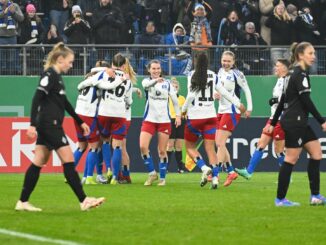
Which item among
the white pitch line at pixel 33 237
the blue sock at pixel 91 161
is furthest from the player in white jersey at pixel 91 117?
the white pitch line at pixel 33 237

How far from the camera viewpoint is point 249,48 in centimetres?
3030

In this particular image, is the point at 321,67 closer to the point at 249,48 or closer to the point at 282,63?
the point at 249,48

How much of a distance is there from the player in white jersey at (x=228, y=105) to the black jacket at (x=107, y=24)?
7.35m

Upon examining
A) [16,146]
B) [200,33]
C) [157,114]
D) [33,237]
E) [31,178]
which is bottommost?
[16,146]

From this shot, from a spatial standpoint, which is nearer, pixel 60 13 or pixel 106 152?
pixel 106 152

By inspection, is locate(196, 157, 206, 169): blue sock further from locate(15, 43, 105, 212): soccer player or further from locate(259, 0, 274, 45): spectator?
→ locate(259, 0, 274, 45): spectator

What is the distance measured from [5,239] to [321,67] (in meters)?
20.1

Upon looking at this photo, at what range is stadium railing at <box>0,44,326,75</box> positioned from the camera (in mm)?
29484

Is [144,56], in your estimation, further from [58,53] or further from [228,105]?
[58,53]

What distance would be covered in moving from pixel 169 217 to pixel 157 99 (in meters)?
8.30

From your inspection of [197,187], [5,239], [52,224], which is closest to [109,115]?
[197,187]

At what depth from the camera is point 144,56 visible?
2995 cm

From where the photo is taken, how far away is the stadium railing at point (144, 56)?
29484mm

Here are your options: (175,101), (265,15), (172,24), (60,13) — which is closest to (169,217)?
(175,101)
